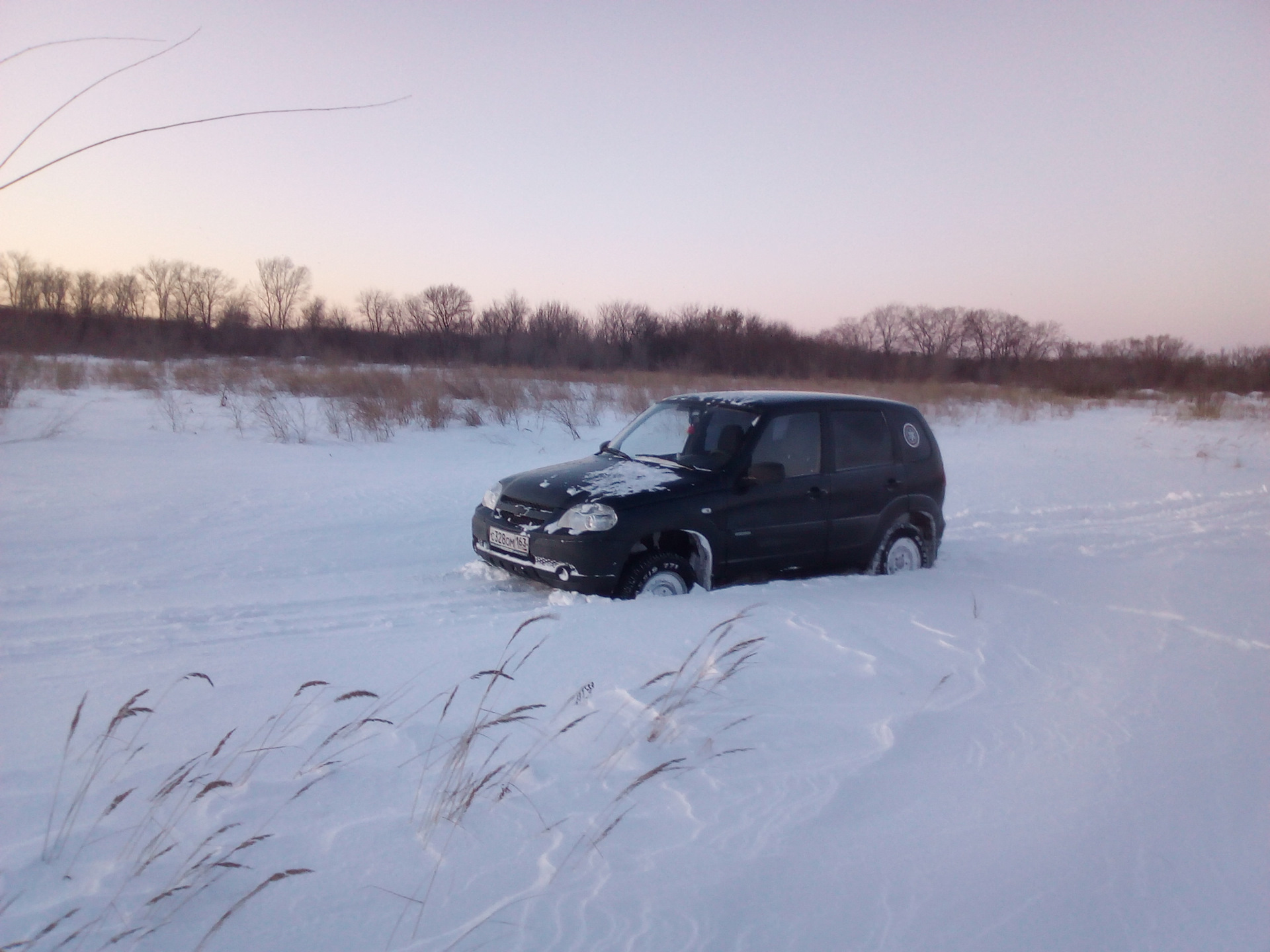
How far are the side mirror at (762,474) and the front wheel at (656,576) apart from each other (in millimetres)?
820

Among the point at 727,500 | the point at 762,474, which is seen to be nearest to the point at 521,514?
the point at 727,500

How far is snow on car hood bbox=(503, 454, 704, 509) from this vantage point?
580cm

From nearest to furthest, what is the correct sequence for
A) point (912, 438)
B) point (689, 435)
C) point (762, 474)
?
1. point (762, 474)
2. point (689, 435)
3. point (912, 438)

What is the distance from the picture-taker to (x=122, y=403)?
57.1 ft

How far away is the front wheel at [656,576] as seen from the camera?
5.58 meters

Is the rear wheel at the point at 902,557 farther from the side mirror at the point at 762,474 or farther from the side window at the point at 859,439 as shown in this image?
the side mirror at the point at 762,474

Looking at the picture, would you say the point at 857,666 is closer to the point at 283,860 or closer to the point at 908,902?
the point at 908,902

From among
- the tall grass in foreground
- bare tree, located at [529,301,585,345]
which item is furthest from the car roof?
bare tree, located at [529,301,585,345]

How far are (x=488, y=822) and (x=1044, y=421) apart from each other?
26.7 m

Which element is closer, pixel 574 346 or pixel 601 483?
pixel 601 483

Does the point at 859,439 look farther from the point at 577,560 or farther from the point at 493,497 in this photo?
the point at 493,497

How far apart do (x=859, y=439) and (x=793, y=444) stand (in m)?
0.77

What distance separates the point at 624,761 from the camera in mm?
3072

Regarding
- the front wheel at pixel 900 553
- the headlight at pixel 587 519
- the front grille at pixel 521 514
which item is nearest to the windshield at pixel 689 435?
the headlight at pixel 587 519
